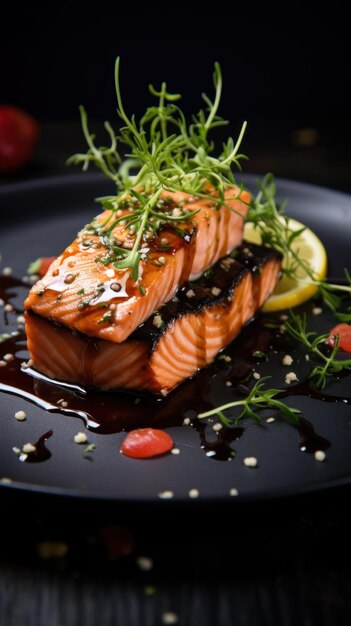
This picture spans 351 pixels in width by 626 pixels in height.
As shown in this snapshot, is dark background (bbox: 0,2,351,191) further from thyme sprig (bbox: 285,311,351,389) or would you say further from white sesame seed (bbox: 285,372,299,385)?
white sesame seed (bbox: 285,372,299,385)

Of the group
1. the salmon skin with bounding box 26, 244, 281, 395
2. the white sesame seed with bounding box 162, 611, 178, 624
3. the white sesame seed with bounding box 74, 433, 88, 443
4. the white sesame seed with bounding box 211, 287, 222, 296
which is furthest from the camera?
the white sesame seed with bounding box 211, 287, 222, 296

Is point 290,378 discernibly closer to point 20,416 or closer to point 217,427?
point 217,427

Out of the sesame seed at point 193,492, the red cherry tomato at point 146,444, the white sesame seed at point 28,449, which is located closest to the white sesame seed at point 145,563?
the sesame seed at point 193,492

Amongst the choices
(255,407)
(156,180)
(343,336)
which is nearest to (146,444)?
(255,407)

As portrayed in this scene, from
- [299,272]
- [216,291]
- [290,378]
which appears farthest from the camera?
[299,272]

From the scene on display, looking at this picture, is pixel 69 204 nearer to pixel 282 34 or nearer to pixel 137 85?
pixel 137 85

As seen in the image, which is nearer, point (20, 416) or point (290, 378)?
point (20, 416)

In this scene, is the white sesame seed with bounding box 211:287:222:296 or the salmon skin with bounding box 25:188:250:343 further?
the white sesame seed with bounding box 211:287:222:296

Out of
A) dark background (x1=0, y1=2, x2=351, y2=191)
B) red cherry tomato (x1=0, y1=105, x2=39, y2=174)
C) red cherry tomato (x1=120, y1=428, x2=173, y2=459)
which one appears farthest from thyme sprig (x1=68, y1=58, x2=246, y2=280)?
dark background (x1=0, y1=2, x2=351, y2=191)
